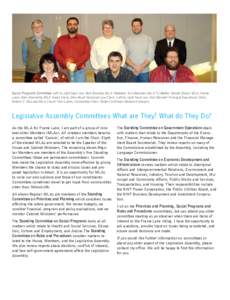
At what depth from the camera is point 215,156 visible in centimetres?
274

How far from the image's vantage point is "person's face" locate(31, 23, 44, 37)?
9.18 feet

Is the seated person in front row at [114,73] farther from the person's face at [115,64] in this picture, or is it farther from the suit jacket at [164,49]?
the suit jacket at [164,49]

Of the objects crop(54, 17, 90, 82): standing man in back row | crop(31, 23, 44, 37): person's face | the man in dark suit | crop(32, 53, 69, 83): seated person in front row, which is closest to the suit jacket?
the man in dark suit

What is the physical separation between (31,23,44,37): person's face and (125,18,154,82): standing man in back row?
20.3 inches

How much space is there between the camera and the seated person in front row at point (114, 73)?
2.77 meters

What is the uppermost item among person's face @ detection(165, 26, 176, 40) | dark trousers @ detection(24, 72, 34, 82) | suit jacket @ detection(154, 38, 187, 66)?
person's face @ detection(165, 26, 176, 40)

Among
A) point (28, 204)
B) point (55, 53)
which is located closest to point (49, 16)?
point (55, 53)

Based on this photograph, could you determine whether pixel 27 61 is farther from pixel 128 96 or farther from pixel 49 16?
pixel 128 96

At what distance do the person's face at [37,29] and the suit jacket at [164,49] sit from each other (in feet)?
2.29

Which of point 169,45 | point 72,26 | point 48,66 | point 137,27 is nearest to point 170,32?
point 169,45

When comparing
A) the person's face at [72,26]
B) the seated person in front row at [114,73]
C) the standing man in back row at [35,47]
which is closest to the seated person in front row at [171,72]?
the seated person in front row at [114,73]

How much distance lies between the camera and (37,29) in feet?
9.19

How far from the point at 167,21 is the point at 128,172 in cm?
93

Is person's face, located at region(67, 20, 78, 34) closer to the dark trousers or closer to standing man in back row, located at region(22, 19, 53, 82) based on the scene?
standing man in back row, located at region(22, 19, 53, 82)
